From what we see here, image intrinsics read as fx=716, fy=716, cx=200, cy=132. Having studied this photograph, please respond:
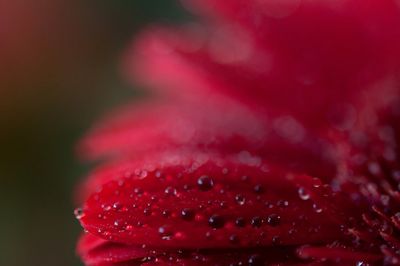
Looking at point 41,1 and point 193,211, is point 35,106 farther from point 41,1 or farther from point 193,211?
point 193,211

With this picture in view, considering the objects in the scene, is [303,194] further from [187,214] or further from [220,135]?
[220,135]

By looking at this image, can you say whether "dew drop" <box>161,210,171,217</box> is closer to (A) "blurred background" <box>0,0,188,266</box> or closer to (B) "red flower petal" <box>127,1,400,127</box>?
(B) "red flower petal" <box>127,1,400,127</box>

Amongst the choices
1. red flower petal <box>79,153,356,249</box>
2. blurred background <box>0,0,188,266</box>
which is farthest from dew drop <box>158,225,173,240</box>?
blurred background <box>0,0,188,266</box>

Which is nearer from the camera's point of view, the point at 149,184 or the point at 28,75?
the point at 149,184

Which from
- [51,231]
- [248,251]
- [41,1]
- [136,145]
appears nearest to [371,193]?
[248,251]

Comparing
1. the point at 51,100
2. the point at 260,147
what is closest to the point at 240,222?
the point at 260,147

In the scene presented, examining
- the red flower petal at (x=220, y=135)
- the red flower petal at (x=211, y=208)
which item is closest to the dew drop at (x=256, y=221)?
the red flower petal at (x=211, y=208)
